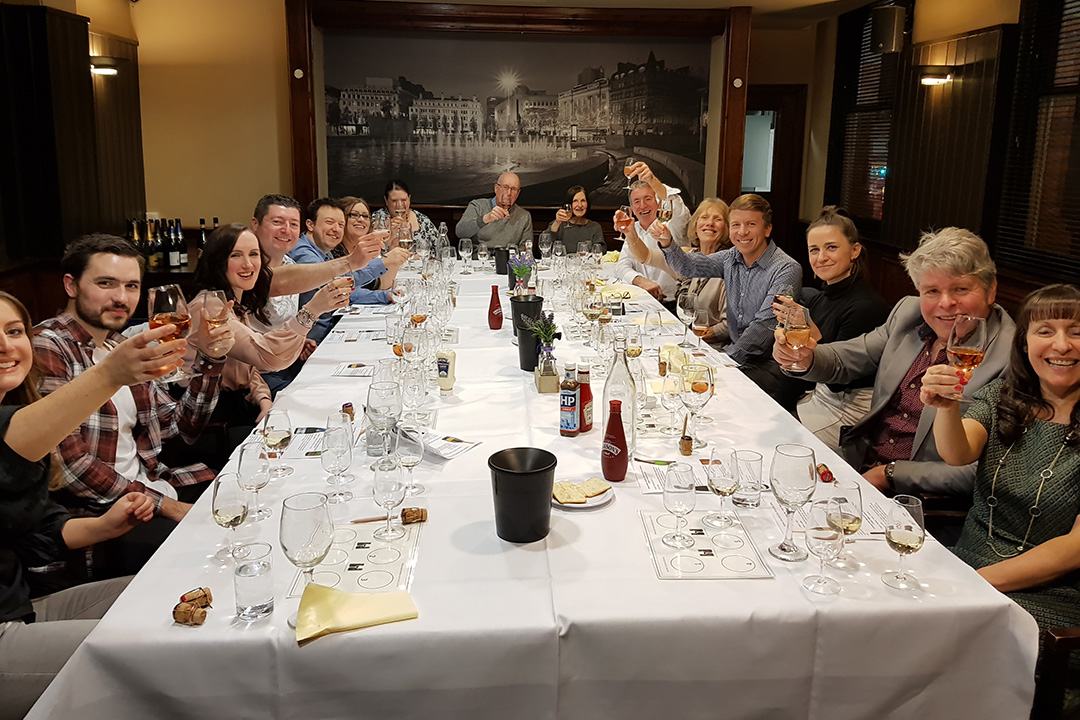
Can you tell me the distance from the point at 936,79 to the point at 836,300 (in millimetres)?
3850

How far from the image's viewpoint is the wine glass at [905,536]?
154 cm

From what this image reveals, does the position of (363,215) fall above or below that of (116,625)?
above

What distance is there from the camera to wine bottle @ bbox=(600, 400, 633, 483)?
195 cm

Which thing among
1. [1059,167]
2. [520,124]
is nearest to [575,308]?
[1059,167]

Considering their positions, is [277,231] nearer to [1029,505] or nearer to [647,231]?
[647,231]

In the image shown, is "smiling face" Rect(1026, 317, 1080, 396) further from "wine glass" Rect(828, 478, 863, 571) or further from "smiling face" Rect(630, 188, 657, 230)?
"smiling face" Rect(630, 188, 657, 230)

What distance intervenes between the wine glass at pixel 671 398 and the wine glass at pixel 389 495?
0.90 m

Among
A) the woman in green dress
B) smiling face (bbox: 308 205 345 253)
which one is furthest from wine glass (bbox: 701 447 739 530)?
smiling face (bbox: 308 205 345 253)

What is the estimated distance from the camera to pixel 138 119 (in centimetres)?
683

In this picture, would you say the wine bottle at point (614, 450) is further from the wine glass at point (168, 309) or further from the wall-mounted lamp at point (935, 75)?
the wall-mounted lamp at point (935, 75)

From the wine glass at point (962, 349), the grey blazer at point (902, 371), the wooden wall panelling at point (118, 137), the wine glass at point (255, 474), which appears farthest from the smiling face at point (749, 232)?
the wooden wall panelling at point (118, 137)

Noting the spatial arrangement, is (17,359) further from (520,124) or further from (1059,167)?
(520,124)

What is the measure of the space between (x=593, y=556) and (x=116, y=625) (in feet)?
2.76

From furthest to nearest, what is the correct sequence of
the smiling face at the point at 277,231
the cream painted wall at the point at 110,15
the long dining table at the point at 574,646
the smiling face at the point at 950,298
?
1. the cream painted wall at the point at 110,15
2. the smiling face at the point at 277,231
3. the smiling face at the point at 950,298
4. the long dining table at the point at 574,646
